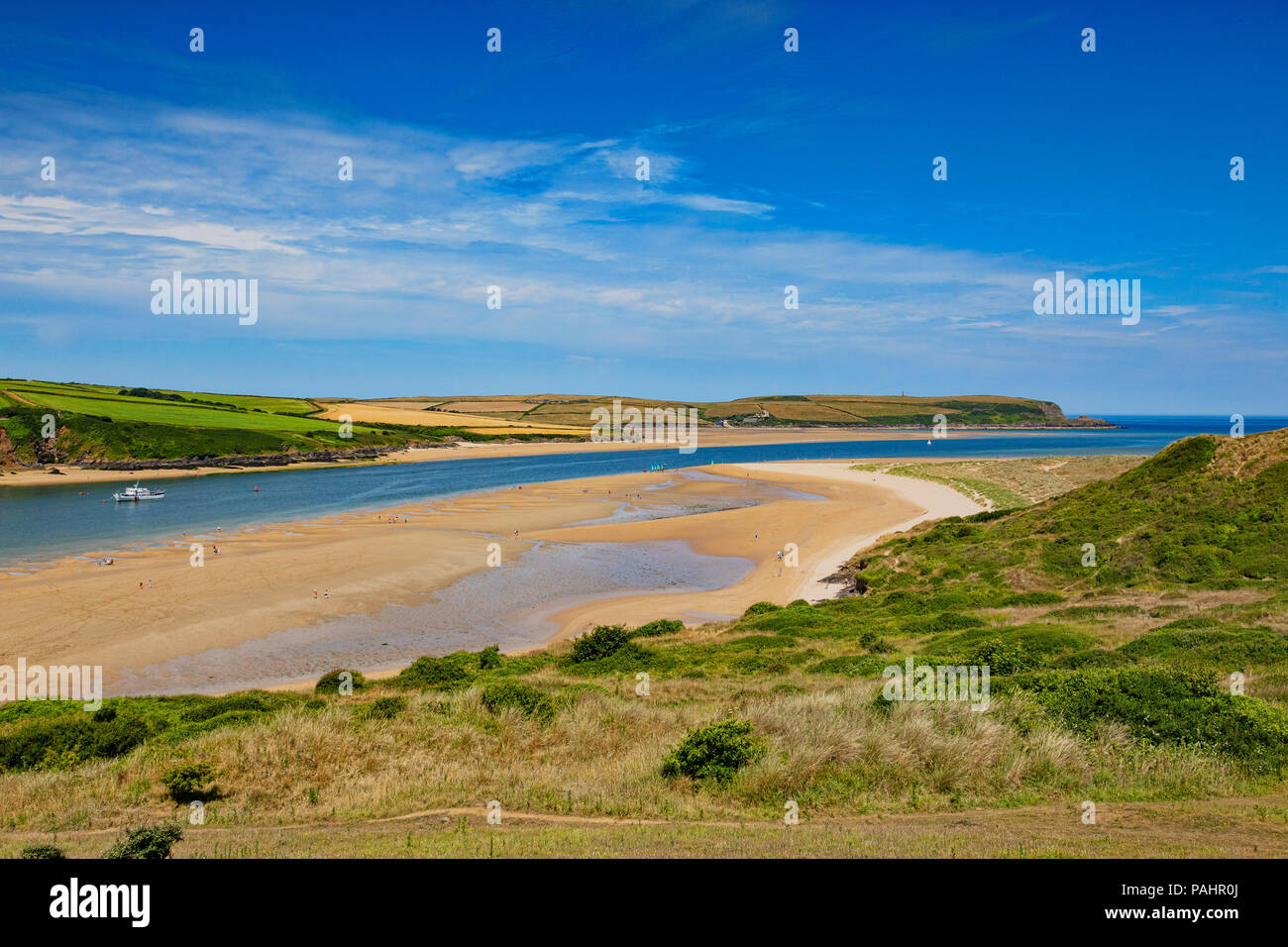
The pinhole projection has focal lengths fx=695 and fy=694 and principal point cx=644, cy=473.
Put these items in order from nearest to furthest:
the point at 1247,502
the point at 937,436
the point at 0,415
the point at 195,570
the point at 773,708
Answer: the point at 773,708, the point at 1247,502, the point at 195,570, the point at 0,415, the point at 937,436

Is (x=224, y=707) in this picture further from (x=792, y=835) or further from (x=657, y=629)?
(x=657, y=629)

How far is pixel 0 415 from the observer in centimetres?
9606

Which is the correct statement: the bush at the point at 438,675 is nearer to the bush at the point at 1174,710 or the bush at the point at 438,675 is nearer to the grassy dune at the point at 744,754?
the grassy dune at the point at 744,754

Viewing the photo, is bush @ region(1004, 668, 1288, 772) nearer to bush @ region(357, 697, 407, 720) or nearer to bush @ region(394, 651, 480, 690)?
bush @ region(357, 697, 407, 720)

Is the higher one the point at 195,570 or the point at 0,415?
the point at 0,415

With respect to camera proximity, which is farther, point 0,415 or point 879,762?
point 0,415

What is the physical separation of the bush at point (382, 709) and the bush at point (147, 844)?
19.4 feet

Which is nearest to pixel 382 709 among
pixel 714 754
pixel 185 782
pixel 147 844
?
pixel 185 782

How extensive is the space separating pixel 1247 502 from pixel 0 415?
5205 inches

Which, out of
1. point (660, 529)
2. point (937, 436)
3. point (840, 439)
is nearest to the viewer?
point (660, 529)

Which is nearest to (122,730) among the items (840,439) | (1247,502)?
(1247,502)

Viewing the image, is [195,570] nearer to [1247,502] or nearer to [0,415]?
[1247,502]

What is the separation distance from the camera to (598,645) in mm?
22969
